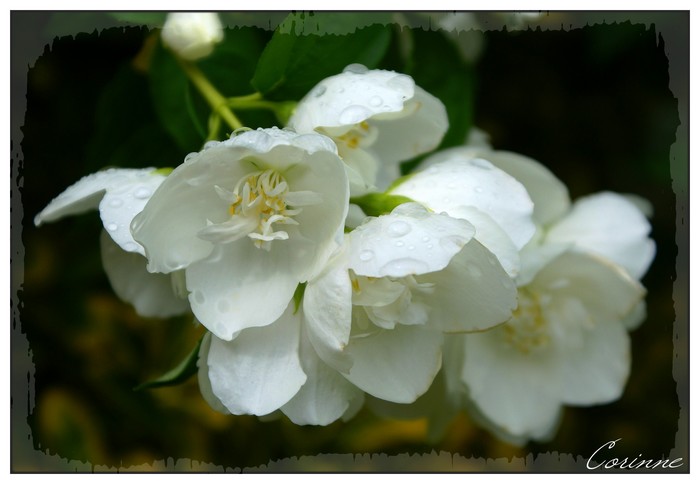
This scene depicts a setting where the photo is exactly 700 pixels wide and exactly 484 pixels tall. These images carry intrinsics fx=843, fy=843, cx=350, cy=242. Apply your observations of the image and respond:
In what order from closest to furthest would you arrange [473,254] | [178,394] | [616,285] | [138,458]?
[473,254] → [616,285] → [138,458] → [178,394]

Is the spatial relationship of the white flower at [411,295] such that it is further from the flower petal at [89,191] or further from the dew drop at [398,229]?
the flower petal at [89,191]

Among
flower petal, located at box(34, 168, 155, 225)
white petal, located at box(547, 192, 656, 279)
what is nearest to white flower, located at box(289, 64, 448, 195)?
flower petal, located at box(34, 168, 155, 225)

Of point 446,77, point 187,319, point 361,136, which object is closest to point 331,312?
point 361,136

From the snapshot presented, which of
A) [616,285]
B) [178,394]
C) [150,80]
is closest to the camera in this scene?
[616,285]

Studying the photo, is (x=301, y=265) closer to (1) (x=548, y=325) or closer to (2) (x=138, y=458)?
(1) (x=548, y=325)

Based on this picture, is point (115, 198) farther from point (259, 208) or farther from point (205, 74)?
point (205, 74)

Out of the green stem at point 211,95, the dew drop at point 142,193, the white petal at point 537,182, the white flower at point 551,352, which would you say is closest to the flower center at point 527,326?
the white flower at point 551,352

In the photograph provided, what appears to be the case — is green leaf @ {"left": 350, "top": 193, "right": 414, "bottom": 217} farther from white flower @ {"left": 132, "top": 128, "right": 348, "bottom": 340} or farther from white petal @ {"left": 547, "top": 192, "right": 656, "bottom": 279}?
white petal @ {"left": 547, "top": 192, "right": 656, "bottom": 279}

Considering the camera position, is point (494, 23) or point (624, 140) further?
point (624, 140)

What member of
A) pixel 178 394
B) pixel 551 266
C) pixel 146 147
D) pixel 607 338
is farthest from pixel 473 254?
pixel 178 394
